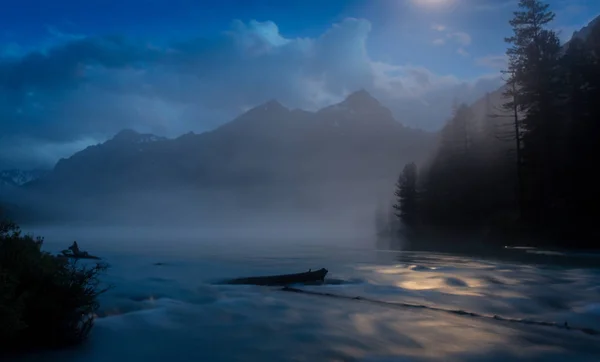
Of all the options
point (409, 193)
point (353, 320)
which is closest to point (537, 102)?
point (409, 193)

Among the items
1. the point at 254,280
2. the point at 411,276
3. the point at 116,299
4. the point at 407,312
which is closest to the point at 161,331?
the point at 116,299

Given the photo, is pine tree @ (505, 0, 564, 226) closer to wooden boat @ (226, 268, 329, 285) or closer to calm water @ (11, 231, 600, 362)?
calm water @ (11, 231, 600, 362)

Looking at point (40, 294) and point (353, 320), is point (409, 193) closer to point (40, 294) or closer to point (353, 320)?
point (353, 320)

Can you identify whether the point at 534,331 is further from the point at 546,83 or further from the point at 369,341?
the point at 546,83

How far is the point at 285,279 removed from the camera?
24.7 meters

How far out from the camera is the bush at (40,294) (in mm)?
10992

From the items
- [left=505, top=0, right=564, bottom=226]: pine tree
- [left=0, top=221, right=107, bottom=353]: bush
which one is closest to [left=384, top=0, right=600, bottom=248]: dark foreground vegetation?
[left=505, top=0, right=564, bottom=226]: pine tree

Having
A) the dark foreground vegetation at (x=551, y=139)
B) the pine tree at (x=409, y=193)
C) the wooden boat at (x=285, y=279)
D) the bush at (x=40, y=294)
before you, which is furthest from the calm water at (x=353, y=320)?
the pine tree at (x=409, y=193)

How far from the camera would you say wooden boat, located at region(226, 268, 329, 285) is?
2452cm

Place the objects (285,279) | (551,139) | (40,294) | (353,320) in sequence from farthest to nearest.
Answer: (551,139) → (285,279) → (353,320) → (40,294)

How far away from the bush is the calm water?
0.68m

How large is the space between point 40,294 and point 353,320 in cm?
891

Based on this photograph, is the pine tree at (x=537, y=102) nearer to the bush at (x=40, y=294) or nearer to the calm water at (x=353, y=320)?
the calm water at (x=353, y=320)

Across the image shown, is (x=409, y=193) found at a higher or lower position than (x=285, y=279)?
higher
